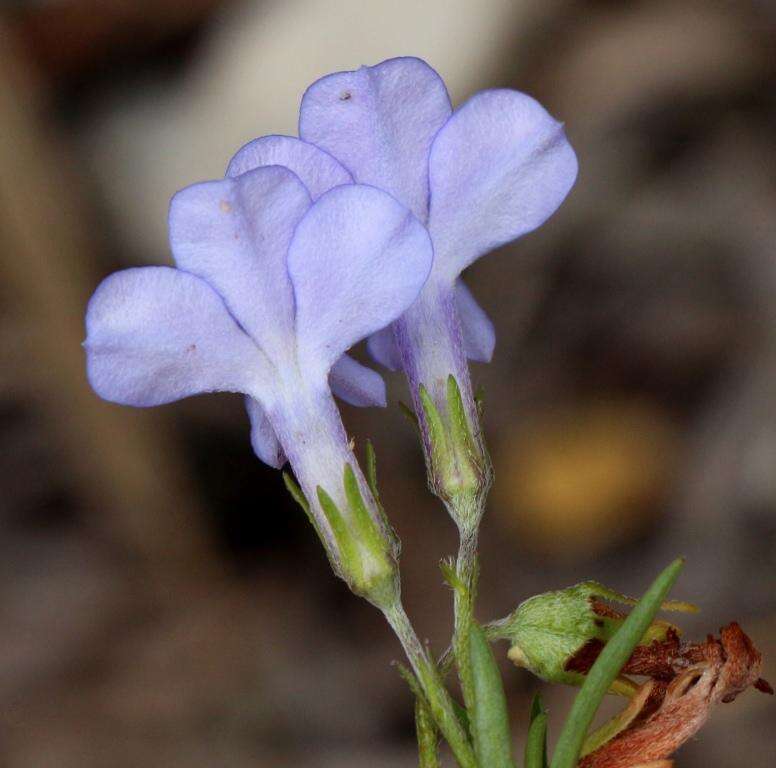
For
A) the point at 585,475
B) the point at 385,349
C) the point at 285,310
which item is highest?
the point at 285,310

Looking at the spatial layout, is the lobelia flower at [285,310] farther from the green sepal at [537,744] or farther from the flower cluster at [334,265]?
the green sepal at [537,744]

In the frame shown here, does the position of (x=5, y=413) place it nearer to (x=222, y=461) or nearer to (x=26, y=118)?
(x=222, y=461)

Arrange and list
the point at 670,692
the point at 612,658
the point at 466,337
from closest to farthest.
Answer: the point at 612,658 → the point at 670,692 → the point at 466,337

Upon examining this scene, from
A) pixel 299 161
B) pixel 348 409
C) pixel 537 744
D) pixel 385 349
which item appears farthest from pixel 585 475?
pixel 299 161

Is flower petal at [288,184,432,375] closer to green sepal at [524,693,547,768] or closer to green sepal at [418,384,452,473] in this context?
green sepal at [418,384,452,473]

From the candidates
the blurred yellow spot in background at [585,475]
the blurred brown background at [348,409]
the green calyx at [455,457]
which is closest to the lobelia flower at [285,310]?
the green calyx at [455,457]

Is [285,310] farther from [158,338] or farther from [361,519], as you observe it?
[361,519]
